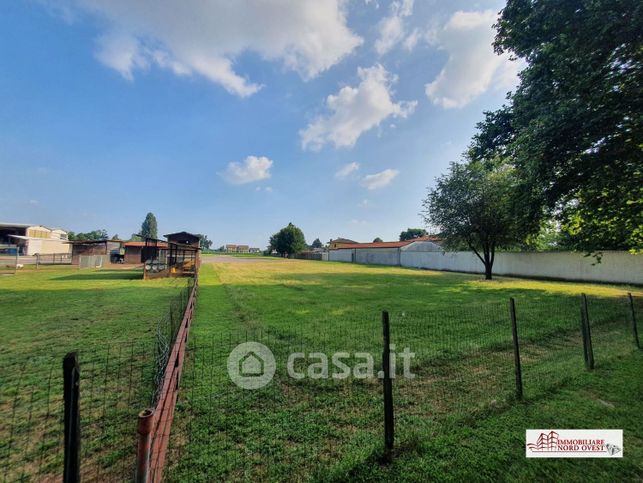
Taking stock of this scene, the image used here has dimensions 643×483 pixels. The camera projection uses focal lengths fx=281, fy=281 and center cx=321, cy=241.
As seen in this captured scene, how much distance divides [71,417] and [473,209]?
2173 centimetres

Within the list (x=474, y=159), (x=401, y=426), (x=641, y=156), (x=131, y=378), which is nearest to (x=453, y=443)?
(x=401, y=426)

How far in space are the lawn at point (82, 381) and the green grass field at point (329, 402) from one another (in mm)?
20

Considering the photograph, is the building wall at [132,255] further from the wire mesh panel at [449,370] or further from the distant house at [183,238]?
the wire mesh panel at [449,370]

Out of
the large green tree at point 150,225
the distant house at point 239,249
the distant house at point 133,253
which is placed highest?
the large green tree at point 150,225

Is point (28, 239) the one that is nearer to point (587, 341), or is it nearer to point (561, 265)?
point (587, 341)

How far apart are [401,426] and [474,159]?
1201cm

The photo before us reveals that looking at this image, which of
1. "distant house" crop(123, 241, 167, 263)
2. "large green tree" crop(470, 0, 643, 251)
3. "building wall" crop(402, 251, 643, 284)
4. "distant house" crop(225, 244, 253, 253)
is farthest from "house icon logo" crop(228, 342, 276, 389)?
"distant house" crop(225, 244, 253, 253)

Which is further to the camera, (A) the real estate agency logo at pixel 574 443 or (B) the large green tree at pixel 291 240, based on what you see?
(B) the large green tree at pixel 291 240

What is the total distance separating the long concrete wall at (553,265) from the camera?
16766 millimetres

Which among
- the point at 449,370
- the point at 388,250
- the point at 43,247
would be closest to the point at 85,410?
the point at 449,370

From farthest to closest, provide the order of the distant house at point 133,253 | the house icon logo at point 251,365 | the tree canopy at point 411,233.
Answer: the tree canopy at point 411,233
the distant house at point 133,253
the house icon logo at point 251,365

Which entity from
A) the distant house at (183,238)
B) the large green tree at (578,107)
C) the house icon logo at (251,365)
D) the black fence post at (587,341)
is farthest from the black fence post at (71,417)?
the distant house at (183,238)

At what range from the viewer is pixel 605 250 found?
17.7 meters

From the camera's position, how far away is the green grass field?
2.53 meters
